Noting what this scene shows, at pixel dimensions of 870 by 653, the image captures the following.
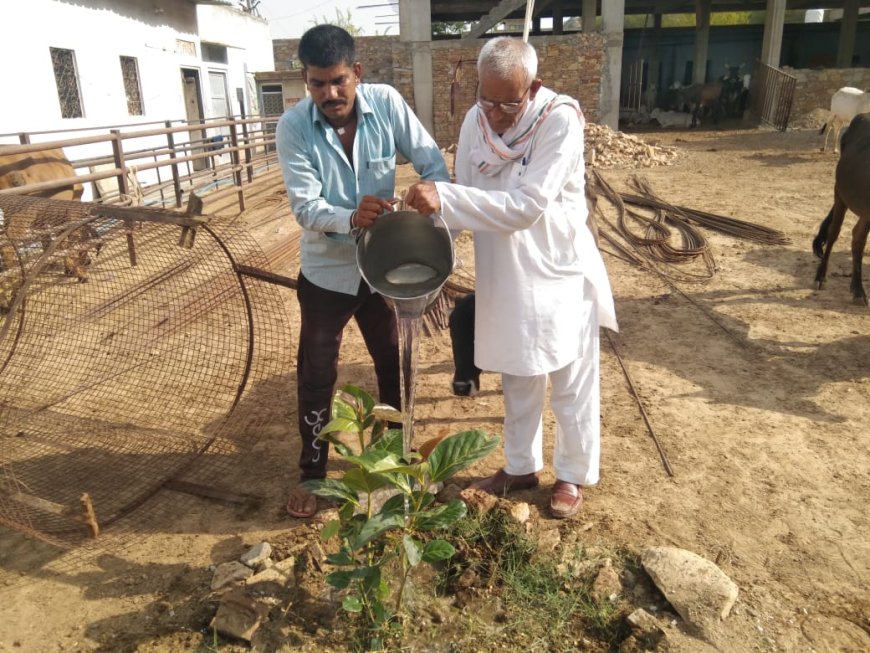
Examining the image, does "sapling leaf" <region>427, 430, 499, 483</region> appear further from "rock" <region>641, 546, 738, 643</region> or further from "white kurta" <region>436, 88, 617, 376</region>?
"rock" <region>641, 546, 738, 643</region>

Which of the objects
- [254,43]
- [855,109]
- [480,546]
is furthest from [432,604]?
[254,43]

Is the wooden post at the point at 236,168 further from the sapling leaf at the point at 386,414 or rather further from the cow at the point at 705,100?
the cow at the point at 705,100

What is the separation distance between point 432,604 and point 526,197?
138cm

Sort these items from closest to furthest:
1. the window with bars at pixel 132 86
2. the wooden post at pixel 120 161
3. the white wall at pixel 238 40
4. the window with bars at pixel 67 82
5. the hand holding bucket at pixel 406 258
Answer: the hand holding bucket at pixel 406 258
the wooden post at pixel 120 161
the window with bars at pixel 67 82
the window with bars at pixel 132 86
the white wall at pixel 238 40

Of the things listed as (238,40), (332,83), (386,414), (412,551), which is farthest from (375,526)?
(238,40)

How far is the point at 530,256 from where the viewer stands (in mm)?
2322

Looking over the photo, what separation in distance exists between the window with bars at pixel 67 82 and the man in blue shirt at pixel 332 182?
921cm

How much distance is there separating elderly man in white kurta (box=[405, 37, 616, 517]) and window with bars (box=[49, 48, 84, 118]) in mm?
9687

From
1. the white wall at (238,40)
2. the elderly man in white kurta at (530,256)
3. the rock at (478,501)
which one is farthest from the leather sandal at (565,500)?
the white wall at (238,40)

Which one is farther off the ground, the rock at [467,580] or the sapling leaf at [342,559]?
the sapling leaf at [342,559]

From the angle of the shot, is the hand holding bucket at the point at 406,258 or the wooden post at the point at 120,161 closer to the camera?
the hand holding bucket at the point at 406,258

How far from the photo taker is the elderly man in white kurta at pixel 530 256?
2.13 m

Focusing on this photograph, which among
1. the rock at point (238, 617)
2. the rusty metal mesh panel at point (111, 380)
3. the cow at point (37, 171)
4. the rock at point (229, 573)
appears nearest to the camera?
the rock at point (238, 617)

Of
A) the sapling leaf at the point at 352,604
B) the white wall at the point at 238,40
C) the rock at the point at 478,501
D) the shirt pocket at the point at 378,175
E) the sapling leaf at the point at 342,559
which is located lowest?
the rock at the point at 478,501
